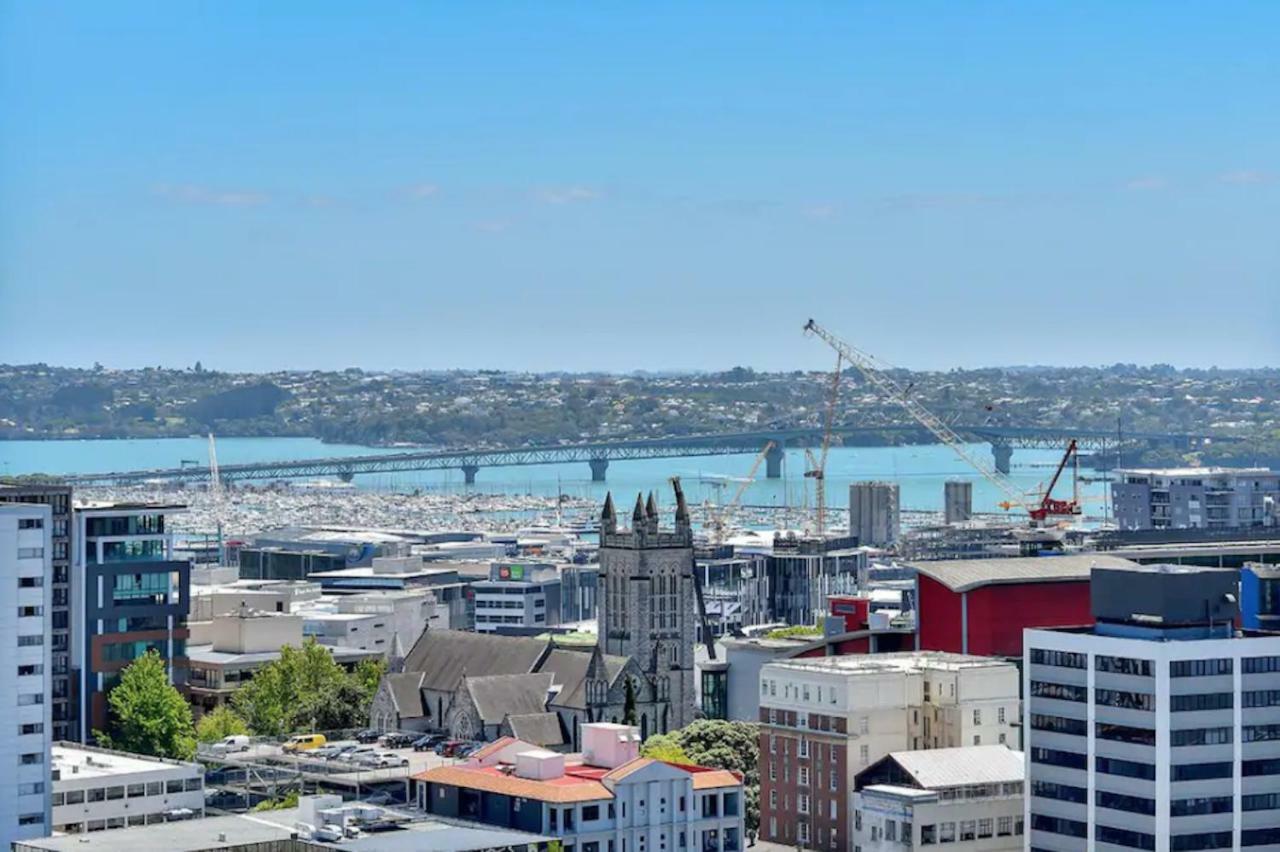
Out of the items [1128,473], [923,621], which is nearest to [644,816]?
[923,621]

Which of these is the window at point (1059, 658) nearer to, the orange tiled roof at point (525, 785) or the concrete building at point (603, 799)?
the concrete building at point (603, 799)

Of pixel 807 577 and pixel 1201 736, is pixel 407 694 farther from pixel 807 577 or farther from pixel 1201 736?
pixel 807 577

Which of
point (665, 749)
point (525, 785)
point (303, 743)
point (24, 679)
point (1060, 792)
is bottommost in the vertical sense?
point (303, 743)

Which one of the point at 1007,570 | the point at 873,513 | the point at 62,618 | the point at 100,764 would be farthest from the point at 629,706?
the point at 873,513

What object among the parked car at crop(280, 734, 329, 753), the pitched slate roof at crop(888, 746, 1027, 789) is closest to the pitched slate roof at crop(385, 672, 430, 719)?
the parked car at crop(280, 734, 329, 753)

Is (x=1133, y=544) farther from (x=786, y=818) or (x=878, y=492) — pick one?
(x=878, y=492)

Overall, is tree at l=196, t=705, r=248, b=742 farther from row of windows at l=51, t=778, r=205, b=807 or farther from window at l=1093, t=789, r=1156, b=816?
window at l=1093, t=789, r=1156, b=816
